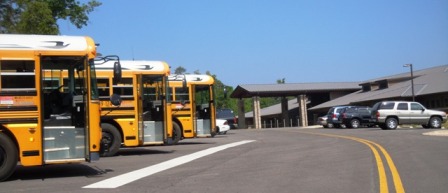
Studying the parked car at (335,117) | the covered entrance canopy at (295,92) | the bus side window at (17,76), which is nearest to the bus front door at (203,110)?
the bus side window at (17,76)

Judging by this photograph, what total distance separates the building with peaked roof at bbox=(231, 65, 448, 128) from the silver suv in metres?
11.5

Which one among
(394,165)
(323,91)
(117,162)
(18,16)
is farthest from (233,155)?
(323,91)

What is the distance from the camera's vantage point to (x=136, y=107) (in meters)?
16.2

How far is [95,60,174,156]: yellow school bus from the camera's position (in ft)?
51.9

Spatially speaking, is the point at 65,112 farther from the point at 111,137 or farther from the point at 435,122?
the point at 435,122

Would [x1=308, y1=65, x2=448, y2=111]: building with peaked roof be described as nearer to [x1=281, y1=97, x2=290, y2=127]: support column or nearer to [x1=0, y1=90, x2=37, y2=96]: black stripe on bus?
[x1=281, y1=97, x2=290, y2=127]: support column

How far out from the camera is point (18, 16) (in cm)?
2783

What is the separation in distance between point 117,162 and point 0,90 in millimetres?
4613

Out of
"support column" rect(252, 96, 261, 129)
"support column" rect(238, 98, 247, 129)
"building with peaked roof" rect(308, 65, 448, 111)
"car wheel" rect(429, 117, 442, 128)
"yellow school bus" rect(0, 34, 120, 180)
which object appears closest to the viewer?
"yellow school bus" rect(0, 34, 120, 180)

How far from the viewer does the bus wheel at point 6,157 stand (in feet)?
34.7

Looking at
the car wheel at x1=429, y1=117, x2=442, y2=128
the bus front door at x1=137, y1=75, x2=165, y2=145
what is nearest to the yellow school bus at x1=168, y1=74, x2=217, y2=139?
the bus front door at x1=137, y1=75, x2=165, y2=145

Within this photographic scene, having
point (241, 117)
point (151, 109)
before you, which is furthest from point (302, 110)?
point (151, 109)

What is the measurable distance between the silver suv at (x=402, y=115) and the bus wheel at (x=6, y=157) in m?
24.8

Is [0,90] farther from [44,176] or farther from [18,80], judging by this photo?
[44,176]
